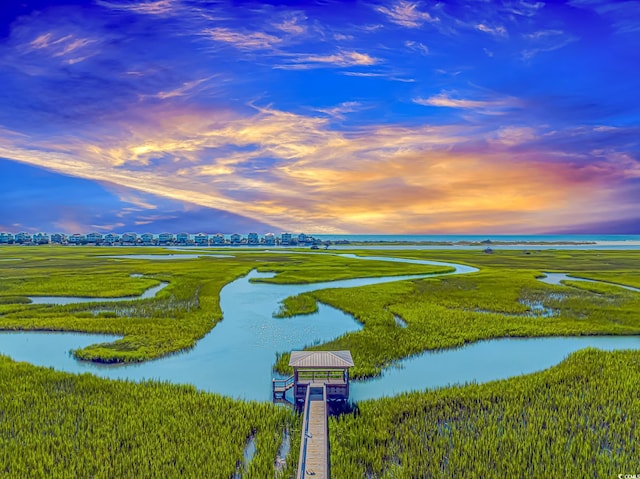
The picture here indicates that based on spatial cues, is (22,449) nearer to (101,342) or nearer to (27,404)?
(27,404)

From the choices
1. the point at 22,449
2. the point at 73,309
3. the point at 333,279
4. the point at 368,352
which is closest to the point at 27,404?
the point at 22,449

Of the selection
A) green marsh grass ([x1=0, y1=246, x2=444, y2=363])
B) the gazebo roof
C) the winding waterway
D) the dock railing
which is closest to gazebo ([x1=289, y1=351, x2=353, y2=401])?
the gazebo roof

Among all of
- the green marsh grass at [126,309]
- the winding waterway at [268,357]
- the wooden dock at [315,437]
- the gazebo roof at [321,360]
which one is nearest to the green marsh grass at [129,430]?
the wooden dock at [315,437]

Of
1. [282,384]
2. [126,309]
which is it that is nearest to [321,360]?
[282,384]

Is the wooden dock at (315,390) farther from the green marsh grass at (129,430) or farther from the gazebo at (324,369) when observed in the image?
the green marsh grass at (129,430)

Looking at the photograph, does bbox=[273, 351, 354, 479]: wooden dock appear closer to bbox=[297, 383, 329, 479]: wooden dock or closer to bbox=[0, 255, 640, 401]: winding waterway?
bbox=[297, 383, 329, 479]: wooden dock

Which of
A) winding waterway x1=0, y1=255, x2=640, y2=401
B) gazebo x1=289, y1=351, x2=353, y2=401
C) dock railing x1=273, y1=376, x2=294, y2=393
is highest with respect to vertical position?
gazebo x1=289, y1=351, x2=353, y2=401
